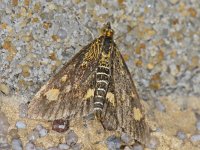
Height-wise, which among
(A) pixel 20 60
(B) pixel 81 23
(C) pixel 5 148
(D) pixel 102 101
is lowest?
(C) pixel 5 148

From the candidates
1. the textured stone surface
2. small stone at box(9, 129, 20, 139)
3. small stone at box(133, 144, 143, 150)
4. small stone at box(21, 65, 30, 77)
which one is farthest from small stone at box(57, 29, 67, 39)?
small stone at box(133, 144, 143, 150)

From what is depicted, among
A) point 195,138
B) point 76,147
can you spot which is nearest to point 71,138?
point 76,147

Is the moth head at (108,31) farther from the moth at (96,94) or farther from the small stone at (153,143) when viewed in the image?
the small stone at (153,143)

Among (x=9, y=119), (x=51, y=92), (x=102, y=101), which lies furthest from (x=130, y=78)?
(x=9, y=119)

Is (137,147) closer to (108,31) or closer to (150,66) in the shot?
(150,66)

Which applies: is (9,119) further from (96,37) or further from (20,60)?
(96,37)
